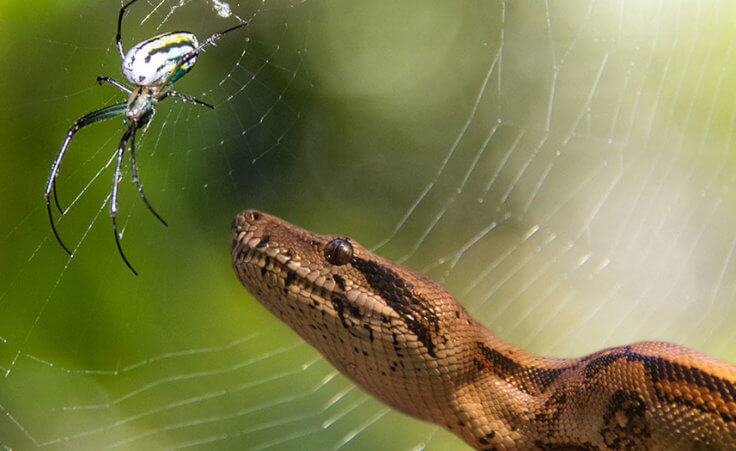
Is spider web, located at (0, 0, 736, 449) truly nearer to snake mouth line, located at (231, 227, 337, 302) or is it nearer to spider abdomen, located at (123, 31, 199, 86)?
spider abdomen, located at (123, 31, 199, 86)

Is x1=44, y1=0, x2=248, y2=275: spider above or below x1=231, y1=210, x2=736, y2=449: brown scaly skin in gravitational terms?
above

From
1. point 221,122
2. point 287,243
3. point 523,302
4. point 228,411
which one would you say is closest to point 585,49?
point 523,302

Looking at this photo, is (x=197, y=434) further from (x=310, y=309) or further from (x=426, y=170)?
(x=426, y=170)

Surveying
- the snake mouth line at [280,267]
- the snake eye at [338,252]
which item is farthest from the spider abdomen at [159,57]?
the snake eye at [338,252]

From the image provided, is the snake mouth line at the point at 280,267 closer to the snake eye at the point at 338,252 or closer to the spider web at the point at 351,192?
the snake eye at the point at 338,252

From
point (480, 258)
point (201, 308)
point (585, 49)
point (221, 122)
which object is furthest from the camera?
point (585, 49)

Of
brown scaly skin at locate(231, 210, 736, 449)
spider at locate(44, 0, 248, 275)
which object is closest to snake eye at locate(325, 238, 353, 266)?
brown scaly skin at locate(231, 210, 736, 449)
